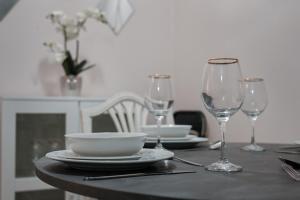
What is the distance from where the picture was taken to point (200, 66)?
3102mm

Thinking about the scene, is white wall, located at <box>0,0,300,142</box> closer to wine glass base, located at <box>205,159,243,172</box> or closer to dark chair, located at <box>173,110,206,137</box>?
dark chair, located at <box>173,110,206,137</box>

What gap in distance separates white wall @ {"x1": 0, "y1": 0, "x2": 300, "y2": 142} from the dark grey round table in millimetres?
1561

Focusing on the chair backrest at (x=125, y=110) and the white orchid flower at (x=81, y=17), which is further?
the white orchid flower at (x=81, y=17)

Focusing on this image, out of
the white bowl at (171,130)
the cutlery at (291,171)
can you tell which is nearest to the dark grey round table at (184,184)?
the cutlery at (291,171)

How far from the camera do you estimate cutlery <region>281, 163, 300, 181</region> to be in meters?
0.72

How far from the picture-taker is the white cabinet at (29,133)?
2348 mm

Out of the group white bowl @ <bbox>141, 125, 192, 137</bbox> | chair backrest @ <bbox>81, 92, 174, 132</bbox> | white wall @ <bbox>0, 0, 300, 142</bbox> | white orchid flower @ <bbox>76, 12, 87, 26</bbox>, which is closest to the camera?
white bowl @ <bbox>141, 125, 192, 137</bbox>

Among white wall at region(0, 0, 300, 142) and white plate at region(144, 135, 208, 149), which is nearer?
white plate at region(144, 135, 208, 149)

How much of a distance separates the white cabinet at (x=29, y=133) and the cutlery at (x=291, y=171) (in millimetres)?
1832

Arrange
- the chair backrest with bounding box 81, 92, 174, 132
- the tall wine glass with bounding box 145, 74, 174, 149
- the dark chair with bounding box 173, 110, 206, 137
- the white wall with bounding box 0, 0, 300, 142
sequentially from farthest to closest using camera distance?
the dark chair with bounding box 173, 110, 206, 137, the white wall with bounding box 0, 0, 300, 142, the chair backrest with bounding box 81, 92, 174, 132, the tall wine glass with bounding box 145, 74, 174, 149

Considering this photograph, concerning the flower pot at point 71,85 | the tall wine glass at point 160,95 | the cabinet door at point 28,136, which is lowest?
the cabinet door at point 28,136

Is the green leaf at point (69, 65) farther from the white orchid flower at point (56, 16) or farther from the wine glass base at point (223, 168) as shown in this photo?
the wine glass base at point (223, 168)

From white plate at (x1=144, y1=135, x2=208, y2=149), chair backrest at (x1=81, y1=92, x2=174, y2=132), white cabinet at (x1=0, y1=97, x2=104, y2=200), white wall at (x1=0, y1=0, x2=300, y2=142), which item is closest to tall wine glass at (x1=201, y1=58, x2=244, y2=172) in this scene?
white plate at (x1=144, y1=135, x2=208, y2=149)

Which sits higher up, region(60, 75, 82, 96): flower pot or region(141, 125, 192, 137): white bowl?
region(60, 75, 82, 96): flower pot
